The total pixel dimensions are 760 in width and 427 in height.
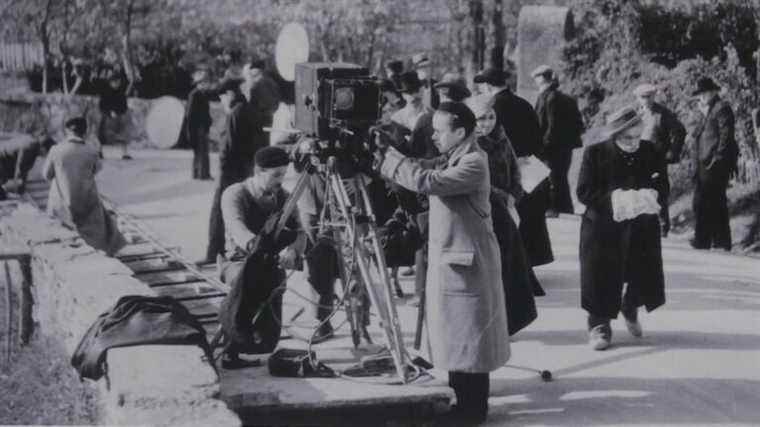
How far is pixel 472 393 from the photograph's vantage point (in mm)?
6602

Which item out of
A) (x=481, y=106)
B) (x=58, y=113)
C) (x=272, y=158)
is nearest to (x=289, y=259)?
(x=272, y=158)

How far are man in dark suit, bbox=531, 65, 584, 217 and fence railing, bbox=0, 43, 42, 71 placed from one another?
54.2ft

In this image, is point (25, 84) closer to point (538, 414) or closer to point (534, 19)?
point (534, 19)

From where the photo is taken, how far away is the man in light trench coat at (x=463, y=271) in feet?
21.3

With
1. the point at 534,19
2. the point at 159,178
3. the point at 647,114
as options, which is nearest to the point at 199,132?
the point at 159,178

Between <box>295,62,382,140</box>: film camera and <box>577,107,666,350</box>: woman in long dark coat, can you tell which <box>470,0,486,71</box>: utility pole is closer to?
<box>577,107,666,350</box>: woman in long dark coat

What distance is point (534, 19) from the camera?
17.4m

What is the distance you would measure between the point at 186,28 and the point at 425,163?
2238cm

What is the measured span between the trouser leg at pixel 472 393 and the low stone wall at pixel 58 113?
17990 millimetres

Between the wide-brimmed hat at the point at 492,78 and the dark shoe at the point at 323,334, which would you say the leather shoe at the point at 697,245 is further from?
the dark shoe at the point at 323,334

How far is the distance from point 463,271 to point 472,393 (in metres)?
0.68

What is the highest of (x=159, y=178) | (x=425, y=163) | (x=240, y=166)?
(x=425, y=163)

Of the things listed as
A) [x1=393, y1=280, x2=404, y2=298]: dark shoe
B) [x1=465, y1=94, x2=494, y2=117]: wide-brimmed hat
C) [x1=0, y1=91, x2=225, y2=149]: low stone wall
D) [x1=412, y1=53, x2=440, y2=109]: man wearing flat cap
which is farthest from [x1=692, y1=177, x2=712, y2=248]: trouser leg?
[x1=0, y1=91, x2=225, y2=149]: low stone wall

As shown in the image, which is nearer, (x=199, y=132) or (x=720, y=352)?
(x=720, y=352)
